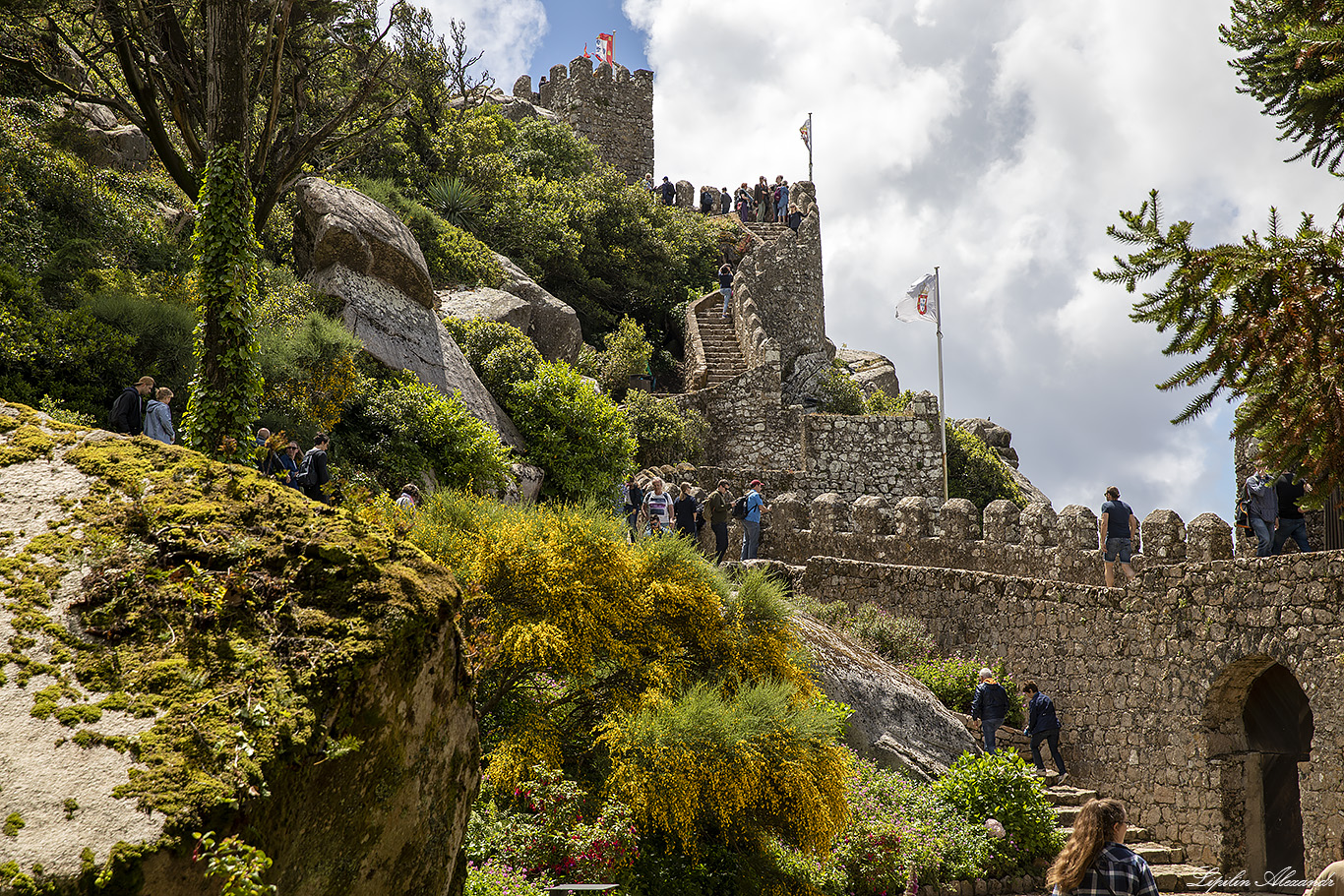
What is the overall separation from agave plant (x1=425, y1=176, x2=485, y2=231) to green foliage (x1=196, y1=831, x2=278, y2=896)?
2497cm

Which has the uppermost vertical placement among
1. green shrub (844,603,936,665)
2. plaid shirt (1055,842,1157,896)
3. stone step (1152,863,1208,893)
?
green shrub (844,603,936,665)

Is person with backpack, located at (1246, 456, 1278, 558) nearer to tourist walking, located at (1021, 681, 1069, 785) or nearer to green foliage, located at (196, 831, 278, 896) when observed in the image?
tourist walking, located at (1021, 681, 1069, 785)

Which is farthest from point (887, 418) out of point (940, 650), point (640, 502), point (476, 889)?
point (476, 889)

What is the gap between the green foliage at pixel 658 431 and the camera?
25797mm

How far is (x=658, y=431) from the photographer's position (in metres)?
25.8

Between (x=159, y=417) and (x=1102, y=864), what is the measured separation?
9.50m

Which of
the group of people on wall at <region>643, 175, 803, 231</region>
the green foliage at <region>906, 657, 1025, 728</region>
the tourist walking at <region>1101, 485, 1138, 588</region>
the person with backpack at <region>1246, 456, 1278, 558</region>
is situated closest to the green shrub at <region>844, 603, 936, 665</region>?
the green foliage at <region>906, 657, 1025, 728</region>

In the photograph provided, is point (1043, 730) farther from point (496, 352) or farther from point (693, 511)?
point (496, 352)

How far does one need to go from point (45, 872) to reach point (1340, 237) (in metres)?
6.30

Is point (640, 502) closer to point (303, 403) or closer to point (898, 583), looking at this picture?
point (898, 583)

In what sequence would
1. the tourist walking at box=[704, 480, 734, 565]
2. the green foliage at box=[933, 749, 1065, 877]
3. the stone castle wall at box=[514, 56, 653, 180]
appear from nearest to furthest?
the green foliage at box=[933, 749, 1065, 877] → the tourist walking at box=[704, 480, 734, 565] → the stone castle wall at box=[514, 56, 653, 180]

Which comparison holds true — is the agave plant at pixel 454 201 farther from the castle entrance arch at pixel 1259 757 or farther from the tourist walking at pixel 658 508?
the castle entrance arch at pixel 1259 757

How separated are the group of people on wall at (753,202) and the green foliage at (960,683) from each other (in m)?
24.7

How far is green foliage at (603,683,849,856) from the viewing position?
7.69 meters
